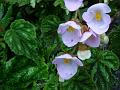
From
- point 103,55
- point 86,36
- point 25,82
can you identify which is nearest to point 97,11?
point 86,36

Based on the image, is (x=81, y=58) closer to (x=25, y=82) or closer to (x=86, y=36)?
(x=86, y=36)

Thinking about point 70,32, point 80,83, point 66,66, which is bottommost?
point 80,83

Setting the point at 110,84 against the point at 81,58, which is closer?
the point at 81,58

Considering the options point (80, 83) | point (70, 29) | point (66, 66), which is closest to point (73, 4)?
point (70, 29)

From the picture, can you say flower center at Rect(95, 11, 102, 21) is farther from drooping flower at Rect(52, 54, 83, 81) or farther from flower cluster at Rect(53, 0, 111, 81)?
drooping flower at Rect(52, 54, 83, 81)

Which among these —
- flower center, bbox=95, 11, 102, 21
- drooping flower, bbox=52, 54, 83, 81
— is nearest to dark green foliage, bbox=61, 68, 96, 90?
drooping flower, bbox=52, 54, 83, 81

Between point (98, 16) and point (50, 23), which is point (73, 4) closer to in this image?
point (98, 16)

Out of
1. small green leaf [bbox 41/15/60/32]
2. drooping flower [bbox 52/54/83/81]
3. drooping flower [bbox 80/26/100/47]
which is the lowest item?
drooping flower [bbox 52/54/83/81]
